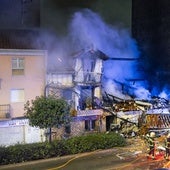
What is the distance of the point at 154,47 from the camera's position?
181 feet

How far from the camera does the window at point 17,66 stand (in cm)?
3928

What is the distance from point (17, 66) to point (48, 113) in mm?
6870

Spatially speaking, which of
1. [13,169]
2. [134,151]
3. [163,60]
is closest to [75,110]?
[134,151]

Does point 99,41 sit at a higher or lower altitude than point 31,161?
higher

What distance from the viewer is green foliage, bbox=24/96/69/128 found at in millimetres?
34781

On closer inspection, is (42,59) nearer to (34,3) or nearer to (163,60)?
(34,3)

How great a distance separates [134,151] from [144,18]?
913 inches

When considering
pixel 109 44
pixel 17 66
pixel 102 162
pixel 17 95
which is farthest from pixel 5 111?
pixel 109 44

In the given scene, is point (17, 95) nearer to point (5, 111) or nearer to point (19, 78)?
point (19, 78)

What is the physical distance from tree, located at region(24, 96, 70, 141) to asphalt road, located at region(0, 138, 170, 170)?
3.12 meters

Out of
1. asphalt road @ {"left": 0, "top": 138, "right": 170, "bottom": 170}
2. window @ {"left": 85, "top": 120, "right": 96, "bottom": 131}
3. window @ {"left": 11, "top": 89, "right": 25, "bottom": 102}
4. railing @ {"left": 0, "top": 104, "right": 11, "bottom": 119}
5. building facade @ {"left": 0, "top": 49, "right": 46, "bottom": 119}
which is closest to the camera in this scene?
asphalt road @ {"left": 0, "top": 138, "right": 170, "bottom": 170}

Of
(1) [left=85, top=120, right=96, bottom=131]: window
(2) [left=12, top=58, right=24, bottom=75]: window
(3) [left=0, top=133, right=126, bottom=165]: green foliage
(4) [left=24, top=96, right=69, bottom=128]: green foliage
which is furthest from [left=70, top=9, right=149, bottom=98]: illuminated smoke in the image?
(4) [left=24, top=96, right=69, bottom=128]: green foliage

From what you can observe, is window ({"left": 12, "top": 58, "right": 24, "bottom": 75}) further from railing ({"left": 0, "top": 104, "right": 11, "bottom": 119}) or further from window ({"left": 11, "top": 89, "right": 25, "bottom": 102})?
railing ({"left": 0, "top": 104, "right": 11, "bottom": 119})

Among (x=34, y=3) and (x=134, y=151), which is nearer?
(x=134, y=151)
